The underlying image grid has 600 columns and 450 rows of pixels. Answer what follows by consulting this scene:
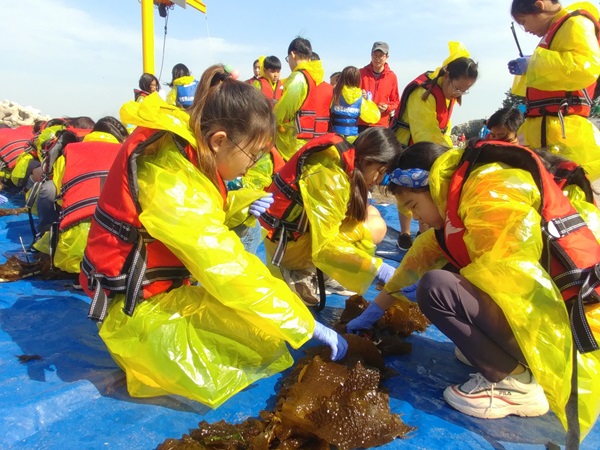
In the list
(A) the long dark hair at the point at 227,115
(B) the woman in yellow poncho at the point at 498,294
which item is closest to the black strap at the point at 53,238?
(A) the long dark hair at the point at 227,115

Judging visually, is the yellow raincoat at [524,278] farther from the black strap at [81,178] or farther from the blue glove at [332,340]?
the black strap at [81,178]

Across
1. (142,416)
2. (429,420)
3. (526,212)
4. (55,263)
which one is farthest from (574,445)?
(55,263)

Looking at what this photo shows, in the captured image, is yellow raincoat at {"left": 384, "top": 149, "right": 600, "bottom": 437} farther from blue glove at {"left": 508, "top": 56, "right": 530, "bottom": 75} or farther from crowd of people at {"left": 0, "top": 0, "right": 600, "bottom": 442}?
blue glove at {"left": 508, "top": 56, "right": 530, "bottom": 75}

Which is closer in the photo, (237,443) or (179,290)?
(237,443)

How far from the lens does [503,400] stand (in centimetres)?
196

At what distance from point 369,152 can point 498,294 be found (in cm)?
123

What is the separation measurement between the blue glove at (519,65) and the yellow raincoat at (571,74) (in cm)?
39

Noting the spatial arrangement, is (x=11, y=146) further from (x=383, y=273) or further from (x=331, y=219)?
(x=383, y=273)

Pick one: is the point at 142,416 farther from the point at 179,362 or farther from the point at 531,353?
the point at 531,353

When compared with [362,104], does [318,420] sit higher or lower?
lower

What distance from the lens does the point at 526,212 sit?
1.72 meters

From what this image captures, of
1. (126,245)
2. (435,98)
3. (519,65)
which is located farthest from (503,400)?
(435,98)

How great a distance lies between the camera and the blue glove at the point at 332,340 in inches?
79.2

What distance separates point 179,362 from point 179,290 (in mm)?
354
